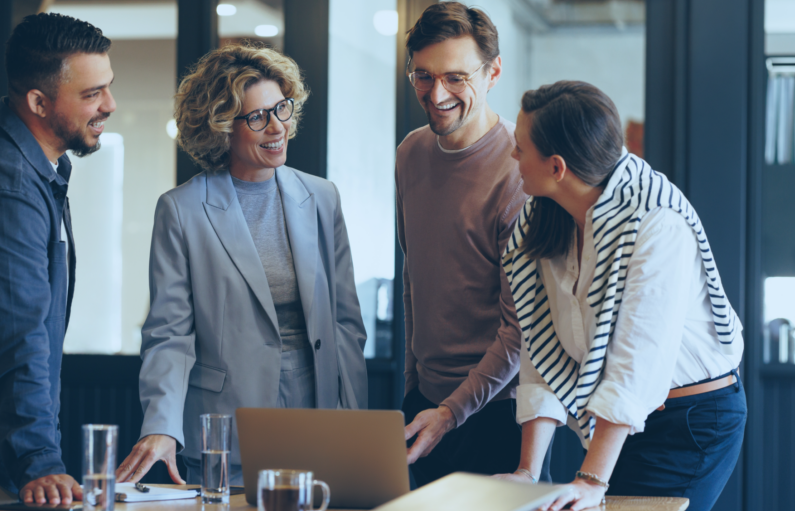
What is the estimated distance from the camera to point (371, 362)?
3.20 metres

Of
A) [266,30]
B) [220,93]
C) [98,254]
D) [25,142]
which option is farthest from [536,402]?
[98,254]

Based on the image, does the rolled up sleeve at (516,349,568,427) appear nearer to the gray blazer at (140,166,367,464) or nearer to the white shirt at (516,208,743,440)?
the white shirt at (516,208,743,440)

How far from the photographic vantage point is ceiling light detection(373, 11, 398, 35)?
127 inches

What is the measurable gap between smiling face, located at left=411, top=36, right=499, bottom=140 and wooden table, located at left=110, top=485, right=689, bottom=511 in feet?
3.30

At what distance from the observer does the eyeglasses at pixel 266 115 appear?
Result: 6.41 ft

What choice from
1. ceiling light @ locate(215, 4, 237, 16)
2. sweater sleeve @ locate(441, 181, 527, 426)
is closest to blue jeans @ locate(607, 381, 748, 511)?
sweater sleeve @ locate(441, 181, 527, 426)

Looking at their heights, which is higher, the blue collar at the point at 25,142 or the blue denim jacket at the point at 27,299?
the blue collar at the point at 25,142

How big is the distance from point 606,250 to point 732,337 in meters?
0.35

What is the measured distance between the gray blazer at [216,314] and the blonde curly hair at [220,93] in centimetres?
10

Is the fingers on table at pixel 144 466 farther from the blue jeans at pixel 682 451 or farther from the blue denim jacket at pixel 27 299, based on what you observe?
A: the blue jeans at pixel 682 451

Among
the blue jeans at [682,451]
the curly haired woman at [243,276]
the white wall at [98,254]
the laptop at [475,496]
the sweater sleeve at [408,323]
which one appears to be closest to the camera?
the laptop at [475,496]

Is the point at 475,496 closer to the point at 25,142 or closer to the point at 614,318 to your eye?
the point at 614,318

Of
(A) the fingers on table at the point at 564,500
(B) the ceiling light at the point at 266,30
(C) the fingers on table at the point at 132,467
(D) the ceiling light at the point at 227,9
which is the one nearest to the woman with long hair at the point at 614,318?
(A) the fingers on table at the point at 564,500

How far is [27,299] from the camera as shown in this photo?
1478 millimetres
